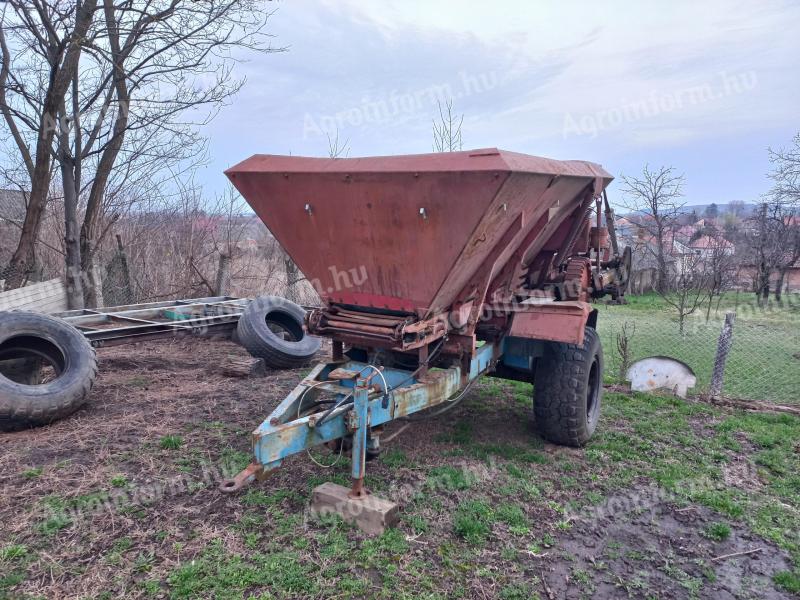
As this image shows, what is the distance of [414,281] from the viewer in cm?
317

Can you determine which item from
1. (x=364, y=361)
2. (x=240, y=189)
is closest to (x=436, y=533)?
(x=364, y=361)

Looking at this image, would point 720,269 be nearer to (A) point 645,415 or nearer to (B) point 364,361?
(A) point 645,415

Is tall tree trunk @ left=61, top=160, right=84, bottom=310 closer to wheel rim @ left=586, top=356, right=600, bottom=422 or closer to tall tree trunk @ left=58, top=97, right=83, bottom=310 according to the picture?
tall tree trunk @ left=58, top=97, right=83, bottom=310

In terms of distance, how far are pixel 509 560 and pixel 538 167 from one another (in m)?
2.16

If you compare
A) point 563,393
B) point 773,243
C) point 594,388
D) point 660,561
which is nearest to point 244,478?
point 660,561

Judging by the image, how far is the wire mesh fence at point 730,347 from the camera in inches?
296

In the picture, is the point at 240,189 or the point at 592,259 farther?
the point at 592,259

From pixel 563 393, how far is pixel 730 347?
4484 mm

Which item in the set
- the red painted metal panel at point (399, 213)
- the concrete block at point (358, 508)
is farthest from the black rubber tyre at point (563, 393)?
the concrete block at point (358, 508)

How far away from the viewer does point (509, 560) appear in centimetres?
275

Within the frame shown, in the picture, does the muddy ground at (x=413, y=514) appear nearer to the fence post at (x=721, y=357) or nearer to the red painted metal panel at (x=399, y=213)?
the fence post at (x=721, y=357)

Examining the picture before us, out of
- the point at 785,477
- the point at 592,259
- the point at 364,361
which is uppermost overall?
the point at 592,259

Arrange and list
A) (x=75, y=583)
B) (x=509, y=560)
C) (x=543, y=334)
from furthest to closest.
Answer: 1. (x=543, y=334)
2. (x=509, y=560)
3. (x=75, y=583)

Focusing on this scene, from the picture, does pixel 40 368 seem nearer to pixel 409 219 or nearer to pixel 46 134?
pixel 46 134
